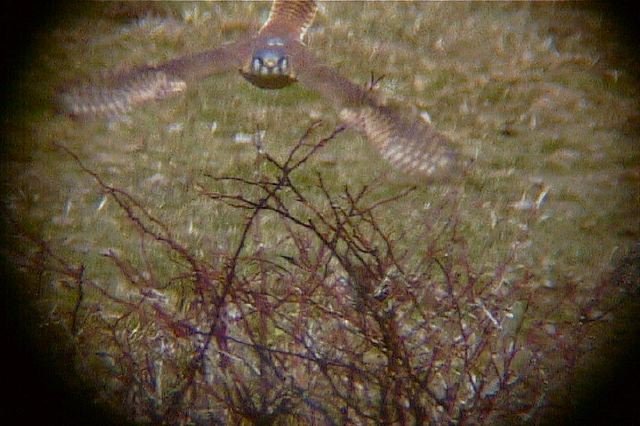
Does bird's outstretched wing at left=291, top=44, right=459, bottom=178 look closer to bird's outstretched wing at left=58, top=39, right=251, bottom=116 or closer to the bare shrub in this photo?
bird's outstretched wing at left=58, top=39, right=251, bottom=116

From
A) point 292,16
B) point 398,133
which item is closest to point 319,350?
point 398,133

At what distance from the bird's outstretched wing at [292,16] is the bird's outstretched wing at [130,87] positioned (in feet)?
0.96

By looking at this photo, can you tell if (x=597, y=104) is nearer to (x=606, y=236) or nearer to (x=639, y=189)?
(x=639, y=189)

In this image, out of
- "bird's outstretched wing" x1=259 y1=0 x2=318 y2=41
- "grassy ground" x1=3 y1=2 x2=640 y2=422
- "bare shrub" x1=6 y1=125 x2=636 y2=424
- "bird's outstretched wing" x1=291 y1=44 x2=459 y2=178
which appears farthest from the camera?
"bird's outstretched wing" x1=259 y1=0 x2=318 y2=41

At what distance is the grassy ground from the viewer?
372cm

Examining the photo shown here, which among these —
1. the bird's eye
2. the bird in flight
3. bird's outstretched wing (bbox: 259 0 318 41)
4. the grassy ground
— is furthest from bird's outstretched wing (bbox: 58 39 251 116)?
the grassy ground

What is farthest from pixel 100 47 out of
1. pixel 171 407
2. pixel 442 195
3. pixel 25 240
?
pixel 171 407

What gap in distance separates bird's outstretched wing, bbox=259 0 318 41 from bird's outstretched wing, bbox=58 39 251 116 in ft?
0.96

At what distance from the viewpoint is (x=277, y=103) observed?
184 inches

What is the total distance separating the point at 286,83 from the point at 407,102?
81 cm

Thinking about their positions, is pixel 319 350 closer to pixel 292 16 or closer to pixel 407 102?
pixel 292 16

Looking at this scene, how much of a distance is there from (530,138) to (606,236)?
949 mm

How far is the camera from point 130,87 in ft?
11.7

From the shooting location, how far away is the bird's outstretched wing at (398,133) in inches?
124
